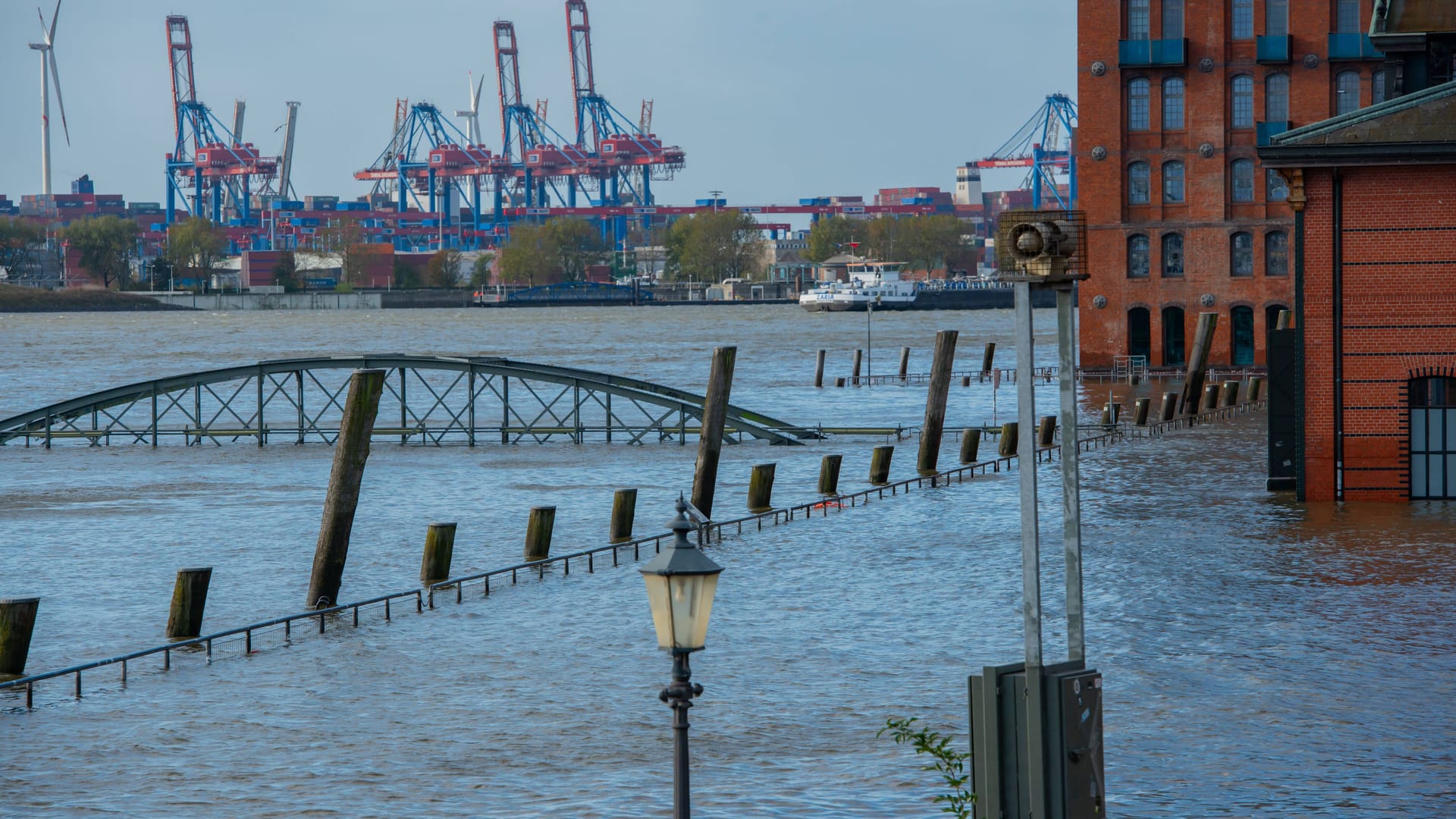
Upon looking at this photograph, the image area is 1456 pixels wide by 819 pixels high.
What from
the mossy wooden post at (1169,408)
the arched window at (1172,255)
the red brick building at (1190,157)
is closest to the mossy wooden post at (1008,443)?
the mossy wooden post at (1169,408)

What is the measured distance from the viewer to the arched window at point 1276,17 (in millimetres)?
69250

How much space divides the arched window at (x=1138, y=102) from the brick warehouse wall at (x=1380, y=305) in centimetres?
4171

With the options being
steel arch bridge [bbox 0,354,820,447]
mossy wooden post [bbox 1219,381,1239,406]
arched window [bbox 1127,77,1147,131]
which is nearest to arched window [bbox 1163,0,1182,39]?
arched window [bbox 1127,77,1147,131]

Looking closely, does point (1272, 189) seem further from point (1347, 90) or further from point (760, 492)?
point (760, 492)

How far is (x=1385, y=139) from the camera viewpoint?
29250mm

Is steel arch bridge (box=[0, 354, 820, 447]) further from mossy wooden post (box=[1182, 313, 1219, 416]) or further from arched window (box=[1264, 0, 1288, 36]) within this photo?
arched window (box=[1264, 0, 1288, 36])

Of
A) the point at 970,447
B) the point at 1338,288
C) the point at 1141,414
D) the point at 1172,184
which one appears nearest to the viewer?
the point at 1338,288

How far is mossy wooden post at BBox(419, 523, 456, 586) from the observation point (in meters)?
26.5

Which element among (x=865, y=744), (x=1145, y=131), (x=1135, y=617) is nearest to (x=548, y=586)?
(x=1135, y=617)

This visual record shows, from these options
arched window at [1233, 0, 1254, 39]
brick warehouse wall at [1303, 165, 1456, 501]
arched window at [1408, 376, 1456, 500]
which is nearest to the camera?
brick warehouse wall at [1303, 165, 1456, 501]

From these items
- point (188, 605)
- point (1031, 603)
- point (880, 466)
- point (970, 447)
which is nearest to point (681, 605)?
point (1031, 603)

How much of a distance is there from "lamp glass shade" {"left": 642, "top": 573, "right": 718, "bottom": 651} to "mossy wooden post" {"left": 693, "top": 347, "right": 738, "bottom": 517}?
22.2 metres

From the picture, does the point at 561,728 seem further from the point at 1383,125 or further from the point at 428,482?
the point at 428,482

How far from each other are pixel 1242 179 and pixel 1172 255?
3.84m
